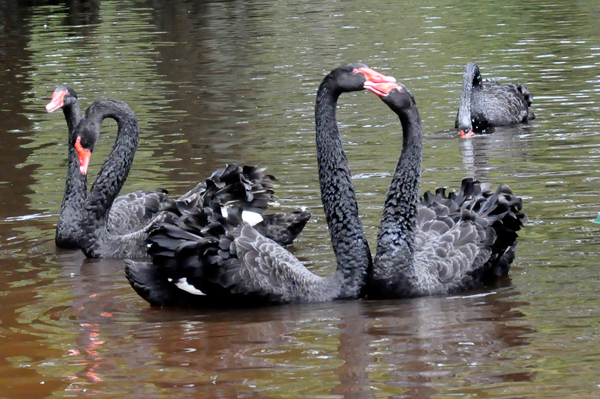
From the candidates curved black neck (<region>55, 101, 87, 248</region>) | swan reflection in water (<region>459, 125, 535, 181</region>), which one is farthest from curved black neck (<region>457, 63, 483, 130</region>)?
curved black neck (<region>55, 101, 87, 248</region>)

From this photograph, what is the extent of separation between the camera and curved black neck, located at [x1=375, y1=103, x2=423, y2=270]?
582 centimetres

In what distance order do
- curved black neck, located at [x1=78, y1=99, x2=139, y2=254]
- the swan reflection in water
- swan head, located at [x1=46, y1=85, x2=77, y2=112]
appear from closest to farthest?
1. curved black neck, located at [x1=78, y1=99, x2=139, y2=254]
2. swan head, located at [x1=46, y1=85, x2=77, y2=112]
3. the swan reflection in water

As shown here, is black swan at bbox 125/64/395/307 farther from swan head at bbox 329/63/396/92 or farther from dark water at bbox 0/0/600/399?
dark water at bbox 0/0/600/399

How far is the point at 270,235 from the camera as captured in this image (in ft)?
23.5

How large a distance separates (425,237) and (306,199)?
215cm

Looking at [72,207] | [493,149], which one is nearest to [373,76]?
[72,207]

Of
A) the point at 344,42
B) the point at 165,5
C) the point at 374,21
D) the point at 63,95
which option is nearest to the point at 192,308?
the point at 63,95

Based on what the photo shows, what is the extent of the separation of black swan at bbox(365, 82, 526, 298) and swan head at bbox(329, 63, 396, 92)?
6cm

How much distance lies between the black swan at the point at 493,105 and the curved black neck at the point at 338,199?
206 inches

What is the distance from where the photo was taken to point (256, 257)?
5762mm

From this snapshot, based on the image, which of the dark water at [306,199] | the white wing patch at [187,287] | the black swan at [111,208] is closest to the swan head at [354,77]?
the dark water at [306,199]

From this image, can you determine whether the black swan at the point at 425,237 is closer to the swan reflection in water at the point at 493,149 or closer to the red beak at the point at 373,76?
the red beak at the point at 373,76

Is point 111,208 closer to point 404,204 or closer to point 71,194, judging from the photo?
point 71,194

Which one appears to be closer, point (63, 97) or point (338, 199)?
point (338, 199)
